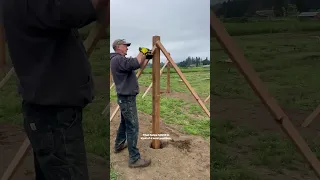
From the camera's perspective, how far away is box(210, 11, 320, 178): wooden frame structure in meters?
1.95

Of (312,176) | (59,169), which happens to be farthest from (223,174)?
(59,169)

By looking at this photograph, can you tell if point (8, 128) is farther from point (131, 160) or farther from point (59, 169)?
point (59, 169)

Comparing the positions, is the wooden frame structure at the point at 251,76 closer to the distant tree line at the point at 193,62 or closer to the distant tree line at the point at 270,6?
the distant tree line at the point at 193,62

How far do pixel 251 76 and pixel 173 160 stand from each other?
7.40 ft

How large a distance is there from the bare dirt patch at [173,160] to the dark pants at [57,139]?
93.3 inches

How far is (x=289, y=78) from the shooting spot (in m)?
9.77

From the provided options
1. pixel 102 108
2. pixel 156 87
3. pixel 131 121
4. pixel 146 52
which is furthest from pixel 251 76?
pixel 102 108

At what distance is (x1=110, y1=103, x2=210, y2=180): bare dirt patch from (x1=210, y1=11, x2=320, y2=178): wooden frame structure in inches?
68.5

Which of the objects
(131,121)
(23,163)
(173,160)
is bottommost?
(173,160)

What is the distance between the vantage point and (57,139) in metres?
1.38

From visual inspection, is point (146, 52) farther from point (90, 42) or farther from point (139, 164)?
point (90, 42)

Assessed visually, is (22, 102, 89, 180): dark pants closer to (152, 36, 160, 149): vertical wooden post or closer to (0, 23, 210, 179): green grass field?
(0, 23, 210, 179): green grass field

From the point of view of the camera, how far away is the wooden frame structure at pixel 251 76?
195 centimetres

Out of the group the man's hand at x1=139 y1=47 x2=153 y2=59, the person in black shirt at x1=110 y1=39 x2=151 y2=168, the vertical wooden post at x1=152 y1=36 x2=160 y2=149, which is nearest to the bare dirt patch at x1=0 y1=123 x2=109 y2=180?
the person in black shirt at x1=110 y1=39 x2=151 y2=168
